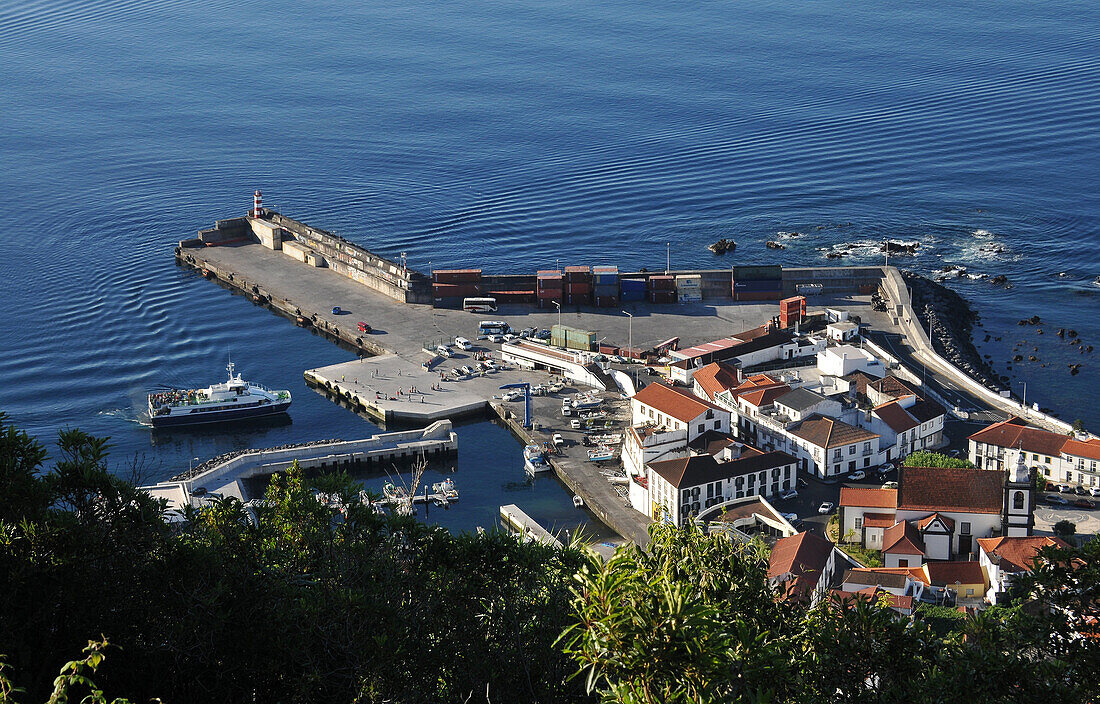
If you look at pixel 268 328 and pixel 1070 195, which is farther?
pixel 1070 195

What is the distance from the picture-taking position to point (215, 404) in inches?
1464

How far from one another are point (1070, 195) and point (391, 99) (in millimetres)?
44006

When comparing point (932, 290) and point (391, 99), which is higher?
point (391, 99)

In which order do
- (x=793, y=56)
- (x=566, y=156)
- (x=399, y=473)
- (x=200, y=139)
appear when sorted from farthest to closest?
1. (x=793, y=56)
2. (x=200, y=139)
3. (x=566, y=156)
4. (x=399, y=473)

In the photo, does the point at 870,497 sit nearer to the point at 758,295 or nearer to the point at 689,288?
the point at 758,295

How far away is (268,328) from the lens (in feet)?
149

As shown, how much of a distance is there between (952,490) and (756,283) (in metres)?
19.5

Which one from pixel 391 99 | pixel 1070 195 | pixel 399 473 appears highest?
pixel 391 99

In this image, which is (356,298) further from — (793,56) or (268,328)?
(793,56)

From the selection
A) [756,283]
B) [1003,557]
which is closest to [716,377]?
[756,283]

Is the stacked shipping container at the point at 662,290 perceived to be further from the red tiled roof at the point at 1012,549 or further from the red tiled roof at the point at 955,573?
the red tiled roof at the point at 955,573

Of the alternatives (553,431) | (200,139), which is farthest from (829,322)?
(200,139)

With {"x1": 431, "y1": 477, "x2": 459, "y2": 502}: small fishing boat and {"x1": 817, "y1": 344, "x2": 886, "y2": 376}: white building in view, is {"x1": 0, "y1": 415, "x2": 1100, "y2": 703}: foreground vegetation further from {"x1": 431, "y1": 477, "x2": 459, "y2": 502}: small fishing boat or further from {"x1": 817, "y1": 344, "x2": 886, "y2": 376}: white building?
{"x1": 817, "y1": 344, "x2": 886, "y2": 376}: white building

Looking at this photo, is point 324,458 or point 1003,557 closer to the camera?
point 1003,557
